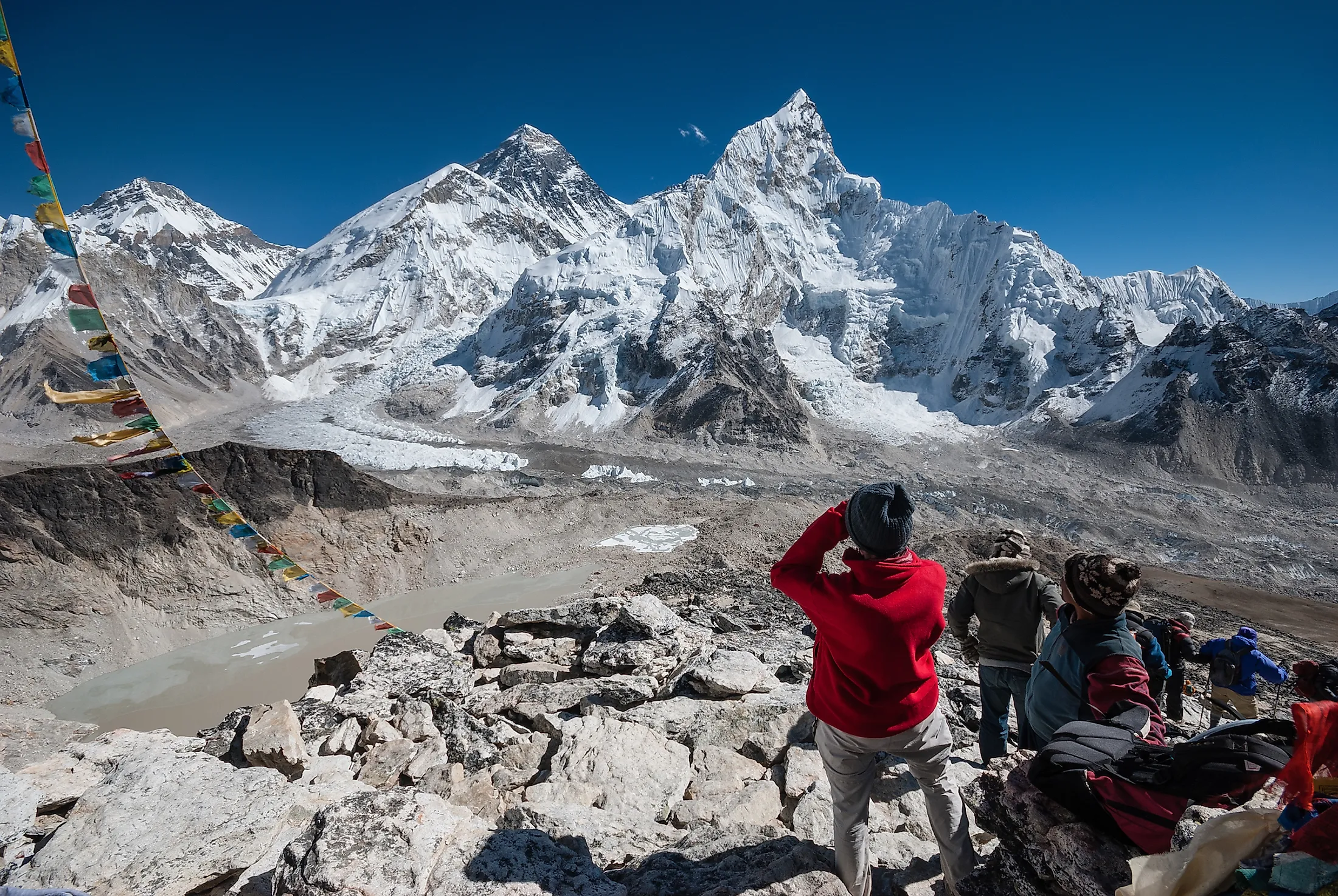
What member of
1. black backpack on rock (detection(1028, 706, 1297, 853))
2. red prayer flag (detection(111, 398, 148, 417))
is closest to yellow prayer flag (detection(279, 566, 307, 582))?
red prayer flag (detection(111, 398, 148, 417))

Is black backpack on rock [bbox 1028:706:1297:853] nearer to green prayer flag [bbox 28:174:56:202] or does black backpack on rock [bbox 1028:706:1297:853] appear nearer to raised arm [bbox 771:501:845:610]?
raised arm [bbox 771:501:845:610]

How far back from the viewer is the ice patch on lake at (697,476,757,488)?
129 ft

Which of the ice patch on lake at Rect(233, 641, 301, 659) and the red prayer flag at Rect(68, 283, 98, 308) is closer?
the red prayer flag at Rect(68, 283, 98, 308)

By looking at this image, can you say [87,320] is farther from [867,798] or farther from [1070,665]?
[1070,665]

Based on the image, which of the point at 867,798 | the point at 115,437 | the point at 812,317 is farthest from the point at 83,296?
the point at 812,317

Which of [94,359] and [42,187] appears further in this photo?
[94,359]

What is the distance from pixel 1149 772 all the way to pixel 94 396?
8.09 meters

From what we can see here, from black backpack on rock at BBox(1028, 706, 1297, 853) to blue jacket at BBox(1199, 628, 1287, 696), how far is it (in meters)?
Answer: 5.18

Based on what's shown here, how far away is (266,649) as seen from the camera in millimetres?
13023

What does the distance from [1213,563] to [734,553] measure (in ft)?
83.1

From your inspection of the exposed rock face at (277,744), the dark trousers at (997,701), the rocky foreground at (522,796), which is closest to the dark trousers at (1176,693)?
the rocky foreground at (522,796)

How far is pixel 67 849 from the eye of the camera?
302cm

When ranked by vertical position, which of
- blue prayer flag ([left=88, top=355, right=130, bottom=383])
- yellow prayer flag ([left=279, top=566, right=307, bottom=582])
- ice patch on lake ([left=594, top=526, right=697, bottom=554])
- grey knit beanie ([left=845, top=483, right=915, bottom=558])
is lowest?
ice patch on lake ([left=594, top=526, right=697, bottom=554])

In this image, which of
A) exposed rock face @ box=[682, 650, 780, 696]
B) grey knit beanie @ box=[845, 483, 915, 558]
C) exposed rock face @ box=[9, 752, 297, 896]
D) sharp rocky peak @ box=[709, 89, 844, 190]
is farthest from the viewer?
sharp rocky peak @ box=[709, 89, 844, 190]
